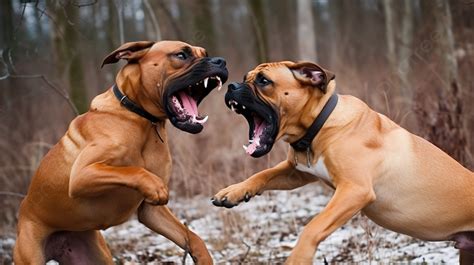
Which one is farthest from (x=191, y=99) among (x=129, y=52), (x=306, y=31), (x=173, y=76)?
(x=306, y=31)

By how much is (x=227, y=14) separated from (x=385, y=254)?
1024 inches

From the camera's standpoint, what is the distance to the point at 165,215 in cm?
556

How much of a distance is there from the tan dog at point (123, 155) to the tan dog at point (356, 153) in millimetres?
397

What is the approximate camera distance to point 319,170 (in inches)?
194

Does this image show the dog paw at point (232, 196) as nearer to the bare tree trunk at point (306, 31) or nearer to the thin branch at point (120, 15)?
the thin branch at point (120, 15)

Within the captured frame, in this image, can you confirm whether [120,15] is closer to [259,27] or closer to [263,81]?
[263,81]

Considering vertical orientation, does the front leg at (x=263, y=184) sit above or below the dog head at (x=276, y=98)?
below

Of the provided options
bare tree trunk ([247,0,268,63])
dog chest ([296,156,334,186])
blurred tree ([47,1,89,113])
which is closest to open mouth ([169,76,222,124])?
dog chest ([296,156,334,186])

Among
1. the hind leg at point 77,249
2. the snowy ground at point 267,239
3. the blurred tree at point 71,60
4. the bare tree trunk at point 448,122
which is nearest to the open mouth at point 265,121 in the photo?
the snowy ground at point 267,239

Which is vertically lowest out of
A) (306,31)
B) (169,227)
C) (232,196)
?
(306,31)

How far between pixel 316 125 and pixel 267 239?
110 inches

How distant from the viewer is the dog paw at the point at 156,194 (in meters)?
4.61

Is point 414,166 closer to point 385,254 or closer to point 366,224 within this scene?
point 366,224

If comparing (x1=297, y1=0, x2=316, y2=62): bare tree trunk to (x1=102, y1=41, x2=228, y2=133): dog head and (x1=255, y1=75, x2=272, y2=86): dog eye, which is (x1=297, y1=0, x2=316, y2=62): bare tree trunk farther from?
(x1=255, y1=75, x2=272, y2=86): dog eye
